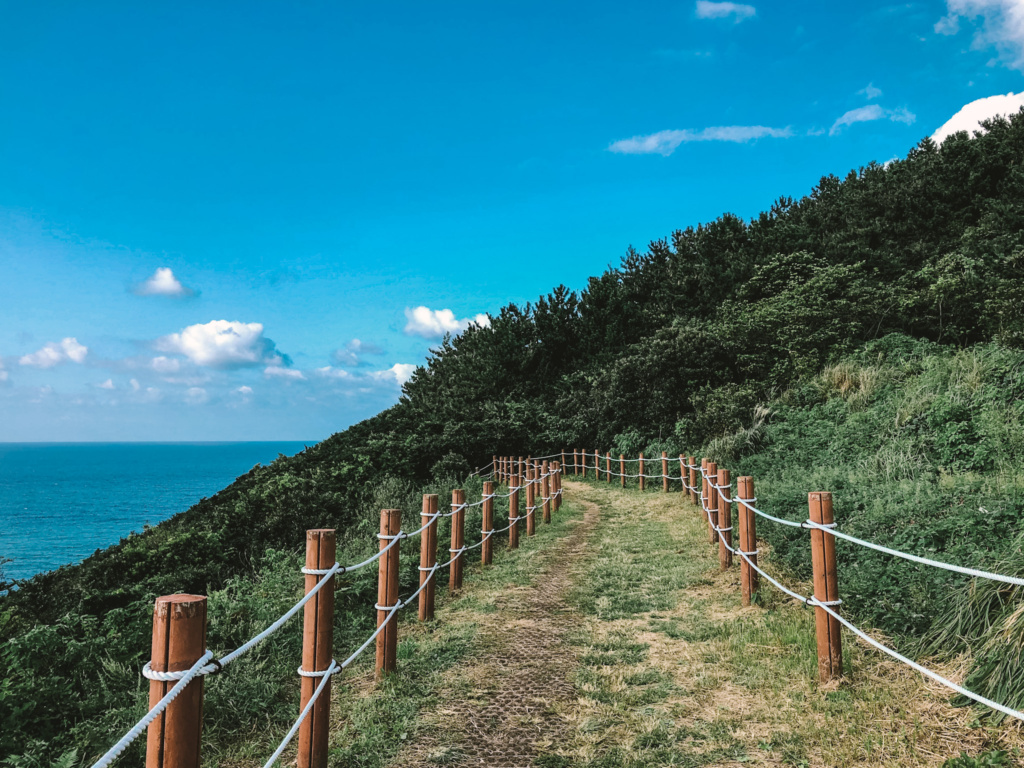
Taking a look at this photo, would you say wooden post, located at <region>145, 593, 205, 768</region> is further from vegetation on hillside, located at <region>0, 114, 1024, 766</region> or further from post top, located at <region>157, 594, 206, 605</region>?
vegetation on hillside, located at <region>0, 114, 1024, 766</region>

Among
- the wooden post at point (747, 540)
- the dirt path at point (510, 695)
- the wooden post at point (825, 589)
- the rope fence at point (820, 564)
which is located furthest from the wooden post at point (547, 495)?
the wooden post at point (825, 589)

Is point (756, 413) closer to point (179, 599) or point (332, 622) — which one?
Answer: point (332, 622)

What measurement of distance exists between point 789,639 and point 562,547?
16.7 feet

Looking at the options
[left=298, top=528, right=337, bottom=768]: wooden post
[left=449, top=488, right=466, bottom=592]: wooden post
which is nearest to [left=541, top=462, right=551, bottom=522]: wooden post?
[left=449, top=488, right=466, bottom=592]: wooden post

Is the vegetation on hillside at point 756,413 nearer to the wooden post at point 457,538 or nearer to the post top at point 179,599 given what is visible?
the wooden post at point 457,538

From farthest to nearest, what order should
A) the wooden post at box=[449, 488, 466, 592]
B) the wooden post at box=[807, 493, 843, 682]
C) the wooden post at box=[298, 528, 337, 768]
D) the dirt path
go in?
the wooden post at box=[449, 488, 466, 592], the wooden post at box=[807, 493, 843, 682], the dirt path, the wooden post at box=[298, 528, 337, 768]

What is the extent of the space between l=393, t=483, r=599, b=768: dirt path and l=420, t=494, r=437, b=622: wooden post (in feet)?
2.00

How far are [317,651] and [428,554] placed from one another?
2.69 m

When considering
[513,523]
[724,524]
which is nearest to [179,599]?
[724,524]

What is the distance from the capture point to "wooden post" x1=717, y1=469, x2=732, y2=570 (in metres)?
7.61

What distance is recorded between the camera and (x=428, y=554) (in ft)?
20.7

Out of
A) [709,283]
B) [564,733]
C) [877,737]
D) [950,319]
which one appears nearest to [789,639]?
[877,737]

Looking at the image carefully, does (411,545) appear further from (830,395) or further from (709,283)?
(709,283)

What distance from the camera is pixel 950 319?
65.8ft
